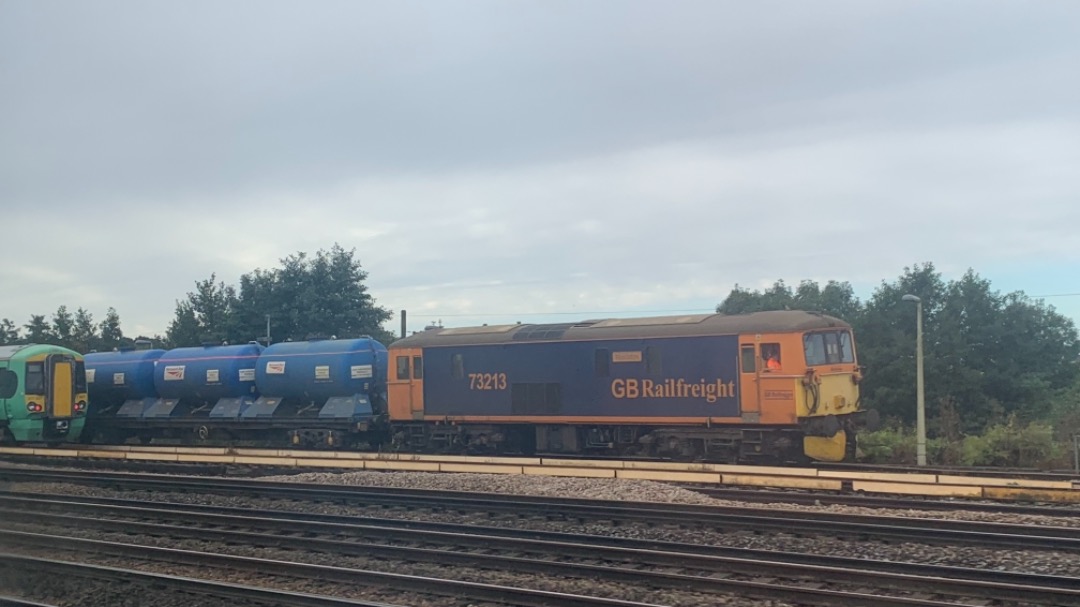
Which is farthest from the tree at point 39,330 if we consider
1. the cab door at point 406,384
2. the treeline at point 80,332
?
the cab door at point 406,384

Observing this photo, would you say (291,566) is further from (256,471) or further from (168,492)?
(256,471)

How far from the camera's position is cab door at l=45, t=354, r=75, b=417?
1088 inches

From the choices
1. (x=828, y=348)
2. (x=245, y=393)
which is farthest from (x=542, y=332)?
(x=245, y=393)

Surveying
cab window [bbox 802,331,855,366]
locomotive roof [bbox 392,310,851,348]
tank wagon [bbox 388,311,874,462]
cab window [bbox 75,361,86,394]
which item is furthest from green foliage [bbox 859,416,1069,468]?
cab window [bbox 75,361,86,394]

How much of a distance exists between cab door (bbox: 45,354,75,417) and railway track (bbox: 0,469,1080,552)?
38.0ft

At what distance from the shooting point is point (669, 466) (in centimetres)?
1873

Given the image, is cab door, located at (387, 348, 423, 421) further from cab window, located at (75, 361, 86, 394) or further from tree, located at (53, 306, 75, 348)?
tree, located at (53, 306, 75, 348)

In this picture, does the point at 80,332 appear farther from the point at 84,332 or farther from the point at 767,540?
the point at 767,540

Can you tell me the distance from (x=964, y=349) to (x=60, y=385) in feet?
103

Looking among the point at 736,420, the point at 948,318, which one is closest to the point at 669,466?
the point at 736,420

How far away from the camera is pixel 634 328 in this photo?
21.4m

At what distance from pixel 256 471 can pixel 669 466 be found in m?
9.51

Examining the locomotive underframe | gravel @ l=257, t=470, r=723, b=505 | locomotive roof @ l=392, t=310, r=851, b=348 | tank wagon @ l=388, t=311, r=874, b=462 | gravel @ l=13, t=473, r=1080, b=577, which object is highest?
locomotive roof @ l=392, t=310, r=851, b=348

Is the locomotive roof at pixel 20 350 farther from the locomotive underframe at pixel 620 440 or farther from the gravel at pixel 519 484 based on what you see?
the gravel at pixel 519 484
